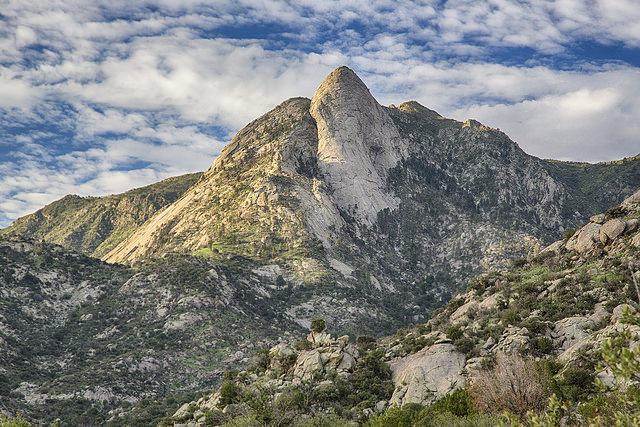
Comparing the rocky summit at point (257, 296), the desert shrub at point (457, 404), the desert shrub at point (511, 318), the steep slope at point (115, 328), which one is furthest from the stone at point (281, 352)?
the steep slope at point (115, 328)

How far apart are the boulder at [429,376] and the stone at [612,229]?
1990 centimetres

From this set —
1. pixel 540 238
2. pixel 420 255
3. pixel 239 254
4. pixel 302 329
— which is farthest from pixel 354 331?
pixel 540 238

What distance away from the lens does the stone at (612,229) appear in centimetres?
4327

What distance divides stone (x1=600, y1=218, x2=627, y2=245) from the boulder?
19897 mm

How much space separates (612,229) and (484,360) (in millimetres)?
20798

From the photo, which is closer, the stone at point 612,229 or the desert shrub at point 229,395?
the stone at point 612,229

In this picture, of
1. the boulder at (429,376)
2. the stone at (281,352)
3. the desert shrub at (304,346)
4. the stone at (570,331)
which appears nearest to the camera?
the stone at (570,331)

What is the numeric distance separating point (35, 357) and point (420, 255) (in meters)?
146

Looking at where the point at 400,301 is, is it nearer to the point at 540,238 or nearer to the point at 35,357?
the point at 540,238

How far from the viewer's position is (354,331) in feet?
412

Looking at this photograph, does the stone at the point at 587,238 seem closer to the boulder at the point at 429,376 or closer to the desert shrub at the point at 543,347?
the desert shrub at the point at 543,347

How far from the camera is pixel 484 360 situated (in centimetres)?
3603

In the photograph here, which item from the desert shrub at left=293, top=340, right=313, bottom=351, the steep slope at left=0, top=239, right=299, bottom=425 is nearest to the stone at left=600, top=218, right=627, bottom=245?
the desert shrub at left=293, top=340, right=313, bottom=351

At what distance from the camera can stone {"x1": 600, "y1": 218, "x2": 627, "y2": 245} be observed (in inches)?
1703
